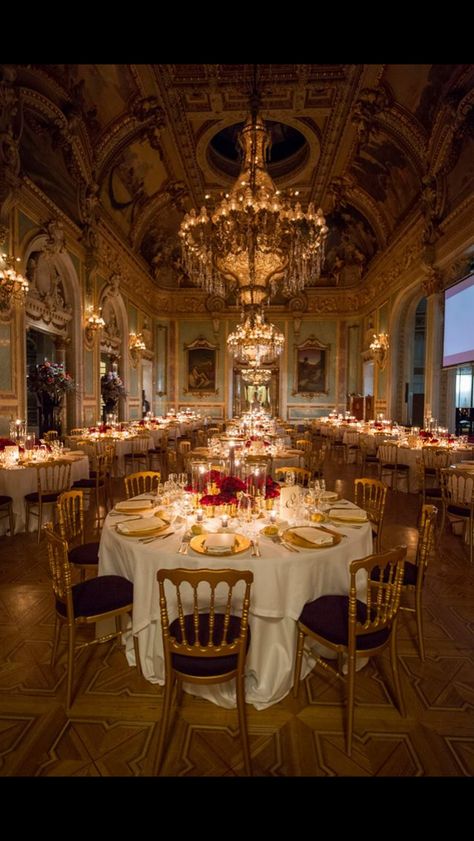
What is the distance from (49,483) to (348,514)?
152 inches

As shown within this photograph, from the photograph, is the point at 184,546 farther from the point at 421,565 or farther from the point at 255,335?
the point at 255,335

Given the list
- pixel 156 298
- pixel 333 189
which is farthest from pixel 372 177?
pixel 156 298

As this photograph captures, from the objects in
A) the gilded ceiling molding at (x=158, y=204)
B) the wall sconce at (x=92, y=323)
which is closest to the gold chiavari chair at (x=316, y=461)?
the wall sconce at (x=92, y=323)

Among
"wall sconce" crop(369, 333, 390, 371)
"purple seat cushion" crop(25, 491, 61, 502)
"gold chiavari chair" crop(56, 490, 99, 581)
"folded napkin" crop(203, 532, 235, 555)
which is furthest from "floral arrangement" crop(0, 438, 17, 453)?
"wall sconce" crop(369, 333, 390, 371)

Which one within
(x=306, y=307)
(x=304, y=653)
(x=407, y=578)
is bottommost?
(x=304, y=653)

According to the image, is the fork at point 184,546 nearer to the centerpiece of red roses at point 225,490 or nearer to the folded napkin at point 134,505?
the centerpiece of red roses at point 225,490

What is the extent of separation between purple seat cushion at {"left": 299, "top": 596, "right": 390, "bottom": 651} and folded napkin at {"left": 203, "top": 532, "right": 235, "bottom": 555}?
57 centimetres

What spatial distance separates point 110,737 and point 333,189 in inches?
598

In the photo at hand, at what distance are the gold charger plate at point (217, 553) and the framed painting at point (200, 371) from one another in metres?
16.4

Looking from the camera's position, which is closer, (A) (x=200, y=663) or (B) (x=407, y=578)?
(A) (x=200, y=663)

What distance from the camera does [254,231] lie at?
6.93 metres

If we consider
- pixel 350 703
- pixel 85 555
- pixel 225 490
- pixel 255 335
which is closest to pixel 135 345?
pixel 255 335
